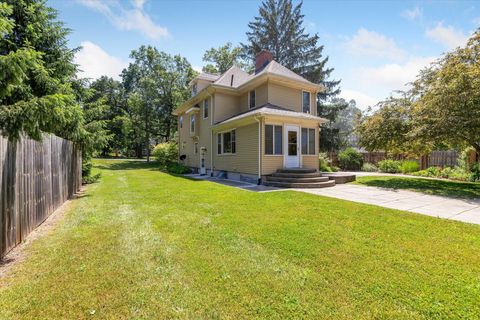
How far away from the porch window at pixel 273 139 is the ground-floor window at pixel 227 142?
255 cm

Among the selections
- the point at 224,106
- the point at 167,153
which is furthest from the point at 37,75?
the point at 167,153

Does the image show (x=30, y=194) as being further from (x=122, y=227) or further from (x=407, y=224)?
(x=407, y=224)

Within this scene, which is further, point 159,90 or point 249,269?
point 159,90

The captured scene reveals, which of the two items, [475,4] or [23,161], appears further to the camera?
[475,4]

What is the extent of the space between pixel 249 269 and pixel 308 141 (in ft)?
34.8

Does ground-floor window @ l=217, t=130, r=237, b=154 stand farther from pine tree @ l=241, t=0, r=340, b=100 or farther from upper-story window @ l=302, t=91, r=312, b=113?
pine tree @ l=241, t=0, r=340, b=100

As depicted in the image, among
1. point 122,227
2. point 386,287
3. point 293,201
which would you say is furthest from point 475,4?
point 122,227

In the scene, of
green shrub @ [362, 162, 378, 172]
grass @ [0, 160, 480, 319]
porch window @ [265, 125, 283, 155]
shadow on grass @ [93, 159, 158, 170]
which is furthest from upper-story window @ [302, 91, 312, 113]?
shadow on grass @ [93, 159, 158, 170]

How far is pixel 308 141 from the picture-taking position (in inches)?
501

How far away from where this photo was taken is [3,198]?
3311 mm

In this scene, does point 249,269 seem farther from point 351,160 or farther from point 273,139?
point 351,160

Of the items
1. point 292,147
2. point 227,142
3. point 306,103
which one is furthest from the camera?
point 306,103

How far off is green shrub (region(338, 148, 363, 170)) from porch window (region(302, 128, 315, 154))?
9.05m

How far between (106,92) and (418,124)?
1697 inches
